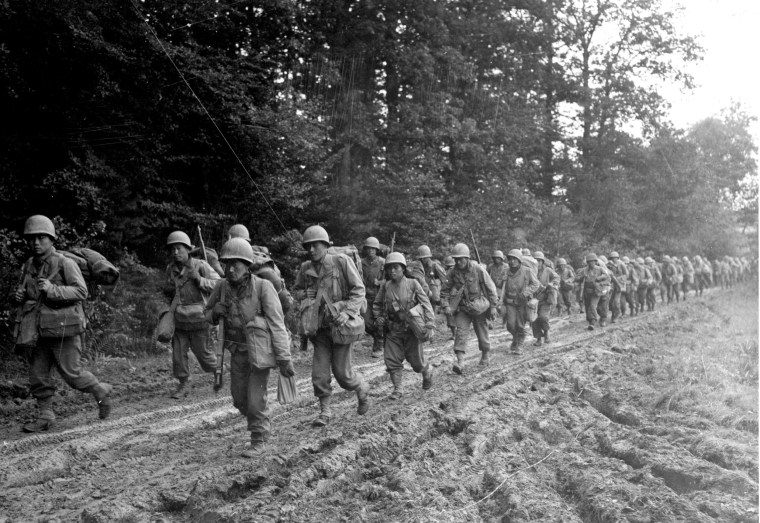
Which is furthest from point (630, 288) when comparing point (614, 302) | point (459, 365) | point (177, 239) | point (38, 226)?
point (38, 226)

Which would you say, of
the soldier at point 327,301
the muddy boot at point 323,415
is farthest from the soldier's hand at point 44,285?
the muddy boot at point 323,415

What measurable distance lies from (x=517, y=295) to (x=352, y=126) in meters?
11.4

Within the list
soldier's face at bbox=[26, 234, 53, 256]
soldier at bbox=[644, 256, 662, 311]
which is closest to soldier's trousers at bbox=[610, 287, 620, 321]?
soldier at bbox=[644, 256, 662, 311]

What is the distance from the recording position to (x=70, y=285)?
7355mm

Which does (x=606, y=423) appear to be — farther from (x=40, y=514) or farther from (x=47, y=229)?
(x=47, y=229)

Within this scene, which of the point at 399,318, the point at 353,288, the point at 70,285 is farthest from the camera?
the point at 399,318

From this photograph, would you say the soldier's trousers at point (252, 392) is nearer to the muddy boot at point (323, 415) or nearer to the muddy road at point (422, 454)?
the muddy road at point (422, 454)

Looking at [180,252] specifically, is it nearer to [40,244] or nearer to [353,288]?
[40,244]

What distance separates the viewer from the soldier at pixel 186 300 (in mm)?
8922

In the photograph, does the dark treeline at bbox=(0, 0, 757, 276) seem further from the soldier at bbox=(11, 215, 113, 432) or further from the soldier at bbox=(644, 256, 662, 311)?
the soldier at bbox=(644, 256, 662, 311)

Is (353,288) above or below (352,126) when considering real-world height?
below

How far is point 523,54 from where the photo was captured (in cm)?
3181

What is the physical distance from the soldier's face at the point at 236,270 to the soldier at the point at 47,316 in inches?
81.7

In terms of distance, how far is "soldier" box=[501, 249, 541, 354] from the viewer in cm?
1302
